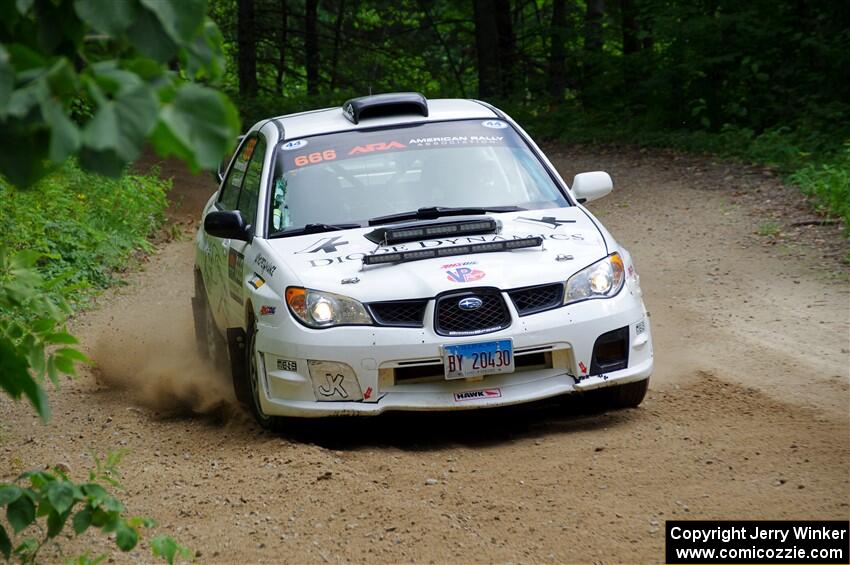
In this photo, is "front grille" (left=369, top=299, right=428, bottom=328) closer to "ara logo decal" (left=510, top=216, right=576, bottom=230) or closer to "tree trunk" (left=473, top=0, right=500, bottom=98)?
"ara logo decal" (left=510, top=216, right=576, bottom=230)

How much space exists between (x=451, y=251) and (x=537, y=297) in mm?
544

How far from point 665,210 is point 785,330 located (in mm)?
6145

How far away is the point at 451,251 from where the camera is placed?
22.0 ft

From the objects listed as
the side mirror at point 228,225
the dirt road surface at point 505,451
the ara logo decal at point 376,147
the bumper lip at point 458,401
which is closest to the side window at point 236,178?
the ara logo decal at point 376,147

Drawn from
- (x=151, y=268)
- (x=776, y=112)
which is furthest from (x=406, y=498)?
(x=776, y=112)

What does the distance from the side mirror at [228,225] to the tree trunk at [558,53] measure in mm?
19082

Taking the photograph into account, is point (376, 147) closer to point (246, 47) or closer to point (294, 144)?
point (294, 144)

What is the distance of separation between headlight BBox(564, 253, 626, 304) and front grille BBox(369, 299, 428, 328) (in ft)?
2.67

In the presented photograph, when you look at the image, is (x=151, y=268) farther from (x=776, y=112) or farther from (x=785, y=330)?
(x=776, y=112)

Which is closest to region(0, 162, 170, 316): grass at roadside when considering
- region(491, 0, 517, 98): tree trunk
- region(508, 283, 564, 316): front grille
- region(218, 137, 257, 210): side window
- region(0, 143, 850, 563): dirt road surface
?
region(0, 143, 850, 563): dirt road surface

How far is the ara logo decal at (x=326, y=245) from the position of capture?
6941mm

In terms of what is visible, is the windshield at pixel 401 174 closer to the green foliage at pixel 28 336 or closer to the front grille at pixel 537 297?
the front grille at pixel 537 297

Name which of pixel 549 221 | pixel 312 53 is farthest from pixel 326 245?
pixel 312 53

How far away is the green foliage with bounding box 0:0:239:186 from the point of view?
2.14 meters
